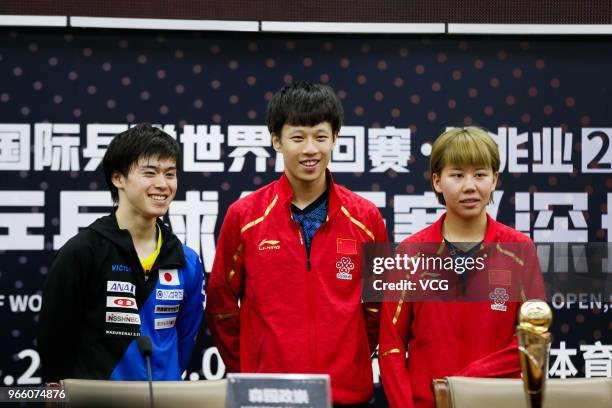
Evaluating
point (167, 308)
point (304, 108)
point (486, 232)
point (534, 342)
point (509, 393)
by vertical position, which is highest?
point (304, 108)

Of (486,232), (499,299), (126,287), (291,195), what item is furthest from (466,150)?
(126,287)

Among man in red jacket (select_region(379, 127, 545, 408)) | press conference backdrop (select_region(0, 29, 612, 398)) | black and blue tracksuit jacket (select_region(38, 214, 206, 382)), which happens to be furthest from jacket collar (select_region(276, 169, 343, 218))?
press conference backdrop (select_region(0, 29, 612, 398))

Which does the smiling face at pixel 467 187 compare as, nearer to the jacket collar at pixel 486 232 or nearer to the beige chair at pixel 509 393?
the jacket collar at pixel 486 232

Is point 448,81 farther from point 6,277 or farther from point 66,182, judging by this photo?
point 6,277

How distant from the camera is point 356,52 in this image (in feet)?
12.4

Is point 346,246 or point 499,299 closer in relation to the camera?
point 499,299

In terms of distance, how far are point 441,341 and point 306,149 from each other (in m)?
0.76

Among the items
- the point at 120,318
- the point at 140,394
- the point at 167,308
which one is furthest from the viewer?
the point at 167,308

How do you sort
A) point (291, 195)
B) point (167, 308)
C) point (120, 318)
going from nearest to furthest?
point (120, 318) < point (167, 308) < point (291, 195)

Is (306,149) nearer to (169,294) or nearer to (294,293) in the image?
(294,293)

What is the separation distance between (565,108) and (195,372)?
7.11ft

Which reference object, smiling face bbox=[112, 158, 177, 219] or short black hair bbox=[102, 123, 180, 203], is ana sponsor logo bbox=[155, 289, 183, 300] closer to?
smiling face bbox=[112, 158, 177, 219]

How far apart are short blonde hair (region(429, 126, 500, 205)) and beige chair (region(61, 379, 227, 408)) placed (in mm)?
1128

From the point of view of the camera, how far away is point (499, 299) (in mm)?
2557
